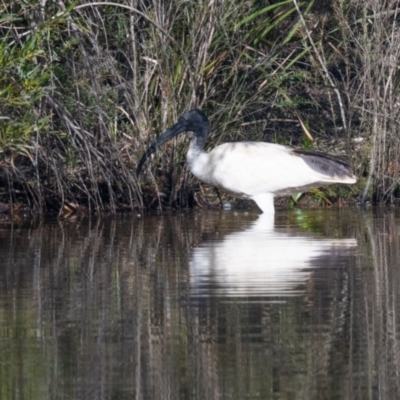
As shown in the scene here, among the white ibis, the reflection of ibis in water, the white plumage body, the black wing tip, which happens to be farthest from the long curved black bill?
the reflection of ibis in water

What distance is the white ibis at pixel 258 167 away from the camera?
12664 millimetres

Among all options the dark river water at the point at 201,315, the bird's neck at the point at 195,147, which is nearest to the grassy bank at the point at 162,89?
the bird's neck at the point at 195,147

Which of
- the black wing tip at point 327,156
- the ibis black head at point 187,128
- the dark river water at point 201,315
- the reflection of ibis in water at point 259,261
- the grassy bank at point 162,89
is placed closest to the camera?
the dark river water at point 201,315

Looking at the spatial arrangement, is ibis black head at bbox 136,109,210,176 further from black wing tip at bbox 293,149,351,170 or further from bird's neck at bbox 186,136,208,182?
black wing tip at bbox 293,149,351,170

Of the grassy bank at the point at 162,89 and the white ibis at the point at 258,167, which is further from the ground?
the grassy bank at the point at 162,89

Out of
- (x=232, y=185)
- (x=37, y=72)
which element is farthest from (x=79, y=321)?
(x=232, y=185)

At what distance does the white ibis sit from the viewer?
12.7m

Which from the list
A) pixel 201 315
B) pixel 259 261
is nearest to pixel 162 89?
pixel 259 261

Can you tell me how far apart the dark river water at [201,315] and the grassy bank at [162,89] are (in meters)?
1.57

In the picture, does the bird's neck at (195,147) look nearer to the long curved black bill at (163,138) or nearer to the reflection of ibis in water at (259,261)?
the long curved black bill at (163,138)

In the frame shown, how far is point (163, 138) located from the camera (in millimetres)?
13047

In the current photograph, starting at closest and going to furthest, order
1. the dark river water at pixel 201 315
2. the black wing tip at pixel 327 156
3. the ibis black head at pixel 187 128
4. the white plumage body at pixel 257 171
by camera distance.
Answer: the dark river water at pixel 201 315, the white plumage body at pixel 257 171, the black wing tip at pixel 327 156, the ibis black head at pixel 187 128

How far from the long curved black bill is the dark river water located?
179 centimetres

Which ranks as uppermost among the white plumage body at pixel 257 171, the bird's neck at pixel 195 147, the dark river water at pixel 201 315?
the bird's neck at pixel 195 147
